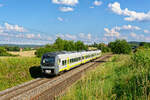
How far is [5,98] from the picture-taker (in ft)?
33.2

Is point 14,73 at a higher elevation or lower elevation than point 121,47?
lower

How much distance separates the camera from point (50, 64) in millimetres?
16516

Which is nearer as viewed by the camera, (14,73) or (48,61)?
(14,73)

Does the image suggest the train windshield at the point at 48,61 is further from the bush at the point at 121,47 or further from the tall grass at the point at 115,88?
the bush at the point at 121,47

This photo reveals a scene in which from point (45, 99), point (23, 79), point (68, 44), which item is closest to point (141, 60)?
point (45, 99)

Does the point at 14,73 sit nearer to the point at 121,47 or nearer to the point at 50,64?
the point at 50,64

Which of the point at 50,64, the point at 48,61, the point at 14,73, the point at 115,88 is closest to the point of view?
the point at 115,88

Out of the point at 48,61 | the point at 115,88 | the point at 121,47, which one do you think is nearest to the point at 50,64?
the point at 48,61

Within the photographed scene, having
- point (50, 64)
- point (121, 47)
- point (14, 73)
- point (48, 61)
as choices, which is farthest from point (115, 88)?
point (121, 47)

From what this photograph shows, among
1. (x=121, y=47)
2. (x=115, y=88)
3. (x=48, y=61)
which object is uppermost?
(x=121, y=47)

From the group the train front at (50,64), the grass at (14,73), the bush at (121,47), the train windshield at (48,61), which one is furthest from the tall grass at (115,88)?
the bush at (121,47)

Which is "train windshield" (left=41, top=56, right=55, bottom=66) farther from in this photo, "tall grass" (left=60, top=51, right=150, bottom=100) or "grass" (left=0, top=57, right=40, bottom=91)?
"tall grass" (left=60, top=51, right=150, bottom=100)

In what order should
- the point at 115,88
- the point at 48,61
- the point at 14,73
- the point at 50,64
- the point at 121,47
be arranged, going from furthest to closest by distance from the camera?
the point at 121,47 < the point at 48,61 < the point at 50,64 < the point at 14,73 < the point at 115,88

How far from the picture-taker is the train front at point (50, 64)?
53.7 feet
